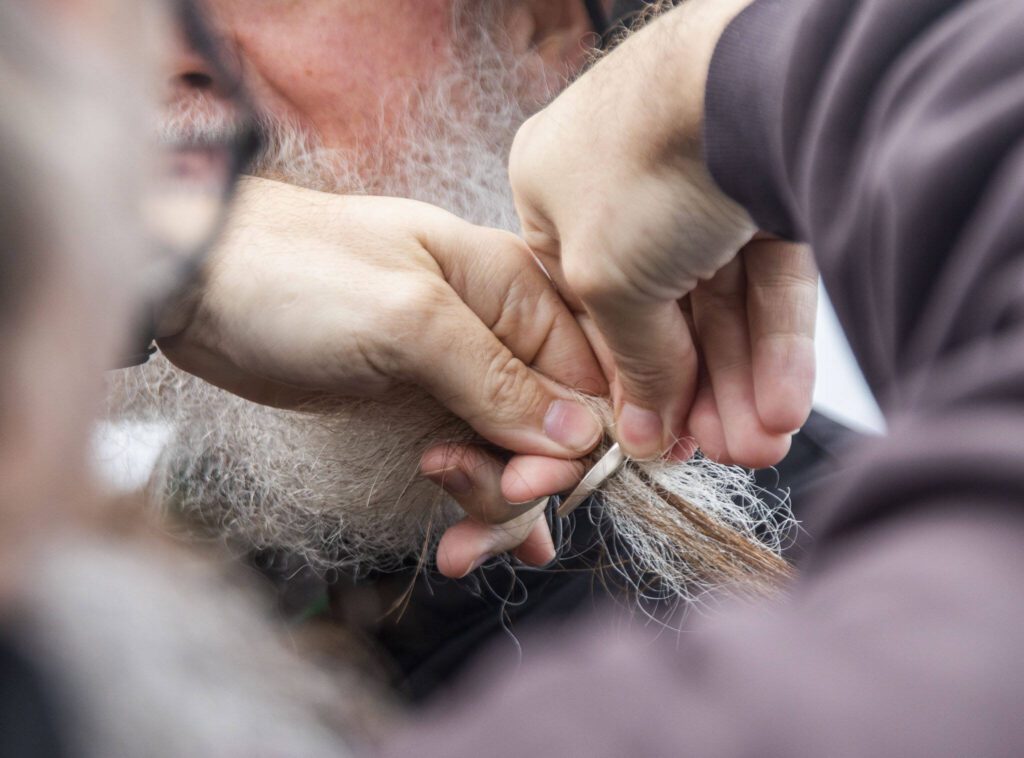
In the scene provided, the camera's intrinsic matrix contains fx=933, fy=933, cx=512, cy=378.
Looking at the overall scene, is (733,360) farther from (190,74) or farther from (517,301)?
(190,74)

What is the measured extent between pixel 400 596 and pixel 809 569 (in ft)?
3.78

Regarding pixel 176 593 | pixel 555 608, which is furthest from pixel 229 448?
pixel 176 593

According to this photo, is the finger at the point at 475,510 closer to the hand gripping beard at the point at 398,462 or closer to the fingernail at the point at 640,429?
the hand gripping beard at the point at 398,462

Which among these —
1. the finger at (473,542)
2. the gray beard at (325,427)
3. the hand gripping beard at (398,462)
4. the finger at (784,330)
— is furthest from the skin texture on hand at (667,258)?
the gray beard at (325,427)

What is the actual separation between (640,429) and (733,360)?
4.5 inches

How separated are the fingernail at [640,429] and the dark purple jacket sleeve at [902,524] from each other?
18.3 inches

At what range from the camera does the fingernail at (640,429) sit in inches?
36.6

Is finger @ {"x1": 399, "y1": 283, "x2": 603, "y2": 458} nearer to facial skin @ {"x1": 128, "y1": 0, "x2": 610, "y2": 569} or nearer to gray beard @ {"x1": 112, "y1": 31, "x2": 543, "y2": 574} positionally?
gray beard @ {"x1": 112, "y1": 31, "x2": 543, "y2": 574}

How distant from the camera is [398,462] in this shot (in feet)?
3.76

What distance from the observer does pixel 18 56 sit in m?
0.29

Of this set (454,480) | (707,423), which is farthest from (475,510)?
(707,423)

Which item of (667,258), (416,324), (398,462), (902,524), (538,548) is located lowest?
(538,548)

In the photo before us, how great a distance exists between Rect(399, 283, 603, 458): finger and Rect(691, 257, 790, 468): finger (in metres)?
0.14

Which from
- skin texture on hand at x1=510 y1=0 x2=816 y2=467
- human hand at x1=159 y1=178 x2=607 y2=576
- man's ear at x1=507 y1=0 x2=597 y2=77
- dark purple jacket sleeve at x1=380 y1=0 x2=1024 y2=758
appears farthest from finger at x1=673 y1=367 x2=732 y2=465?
man's ear at x1=507 y1=0 x2=597 y2=77
